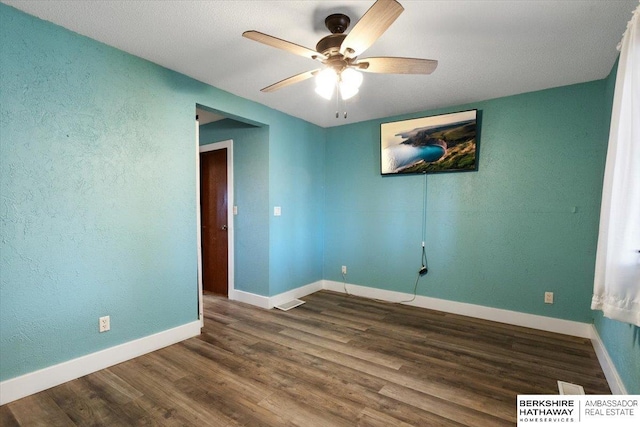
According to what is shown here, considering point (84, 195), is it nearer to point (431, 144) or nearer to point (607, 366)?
point (431, 144)

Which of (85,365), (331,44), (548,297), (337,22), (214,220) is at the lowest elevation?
(85,365)

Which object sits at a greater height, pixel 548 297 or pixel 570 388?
pixel 548 297

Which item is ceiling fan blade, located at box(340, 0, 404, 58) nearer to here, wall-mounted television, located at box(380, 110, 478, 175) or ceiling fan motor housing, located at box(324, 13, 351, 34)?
ceiling fan motor housing, located at box(324, 13, 351, 34)

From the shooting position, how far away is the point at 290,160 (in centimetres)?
385

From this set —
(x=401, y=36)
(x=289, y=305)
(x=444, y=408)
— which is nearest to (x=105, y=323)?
(x=289, y=305)

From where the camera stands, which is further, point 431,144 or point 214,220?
point 214,220

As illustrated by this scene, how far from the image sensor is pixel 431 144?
3428 mm

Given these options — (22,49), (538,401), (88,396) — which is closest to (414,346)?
(538,401)

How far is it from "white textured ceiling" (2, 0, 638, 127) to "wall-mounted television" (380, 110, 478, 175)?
1.37ft

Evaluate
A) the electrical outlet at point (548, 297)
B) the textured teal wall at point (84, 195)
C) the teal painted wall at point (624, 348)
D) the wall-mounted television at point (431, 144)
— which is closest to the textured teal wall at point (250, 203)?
the textured teal wall at point (84, 195)

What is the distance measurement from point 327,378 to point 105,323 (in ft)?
5.55

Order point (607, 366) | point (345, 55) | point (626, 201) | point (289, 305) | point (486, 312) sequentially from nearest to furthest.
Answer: point (626, 201) → point (345, 55) → point (607, 366) → point (486, 312) → point (289, 305)

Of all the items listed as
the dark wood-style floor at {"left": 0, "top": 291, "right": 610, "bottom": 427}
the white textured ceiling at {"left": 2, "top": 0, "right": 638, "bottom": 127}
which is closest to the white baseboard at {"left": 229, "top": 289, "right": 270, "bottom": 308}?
the dark wood-style floor at {"left": 0, "top": 291, "right": 610, "bottom": 427}

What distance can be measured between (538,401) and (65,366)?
9.96 feet
